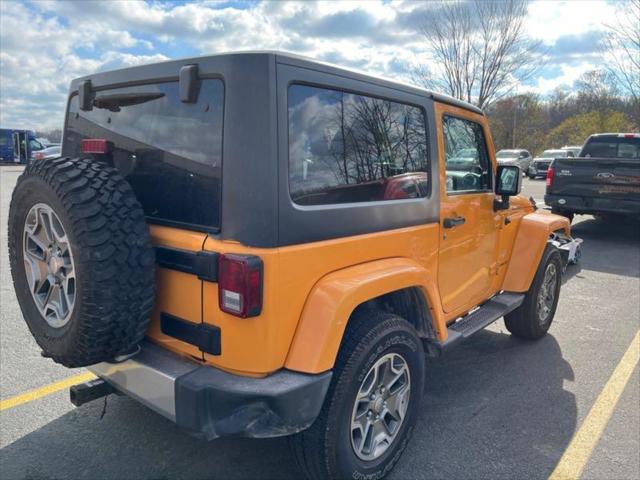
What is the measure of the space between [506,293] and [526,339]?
2.21 feet

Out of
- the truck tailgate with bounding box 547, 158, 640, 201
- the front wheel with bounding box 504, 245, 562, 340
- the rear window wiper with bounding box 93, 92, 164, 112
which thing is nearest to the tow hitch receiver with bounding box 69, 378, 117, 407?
the rear window wiper with bounding box 93, 92, 164, 112

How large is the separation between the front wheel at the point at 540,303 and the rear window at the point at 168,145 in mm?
3178

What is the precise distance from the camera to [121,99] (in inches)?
101

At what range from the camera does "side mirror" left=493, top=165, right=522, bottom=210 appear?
3781 millimetres

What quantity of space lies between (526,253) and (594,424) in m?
1.44

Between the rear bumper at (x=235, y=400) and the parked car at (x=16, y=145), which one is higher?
the parked car at (x=16, y=145)

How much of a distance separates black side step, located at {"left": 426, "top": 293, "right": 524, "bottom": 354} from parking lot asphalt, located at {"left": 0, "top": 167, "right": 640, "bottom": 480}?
0.50 meters

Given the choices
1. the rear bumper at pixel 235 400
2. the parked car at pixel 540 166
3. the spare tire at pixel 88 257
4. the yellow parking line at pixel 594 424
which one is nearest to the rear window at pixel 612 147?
the yellow parking line at pixel 594 424

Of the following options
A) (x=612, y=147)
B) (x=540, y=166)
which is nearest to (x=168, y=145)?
(x=612, y=147)

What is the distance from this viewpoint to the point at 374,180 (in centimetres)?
263

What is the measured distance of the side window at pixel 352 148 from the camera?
2.21 metres

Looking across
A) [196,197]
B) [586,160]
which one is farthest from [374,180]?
[586,160]

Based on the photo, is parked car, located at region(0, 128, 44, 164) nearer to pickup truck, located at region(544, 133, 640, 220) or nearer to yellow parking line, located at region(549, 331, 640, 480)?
pickup truck, located at region(544, 133, 640, 220)

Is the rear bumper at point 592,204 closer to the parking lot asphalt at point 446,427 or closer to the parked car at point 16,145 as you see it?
the parking lot asphalt at point 446,427
